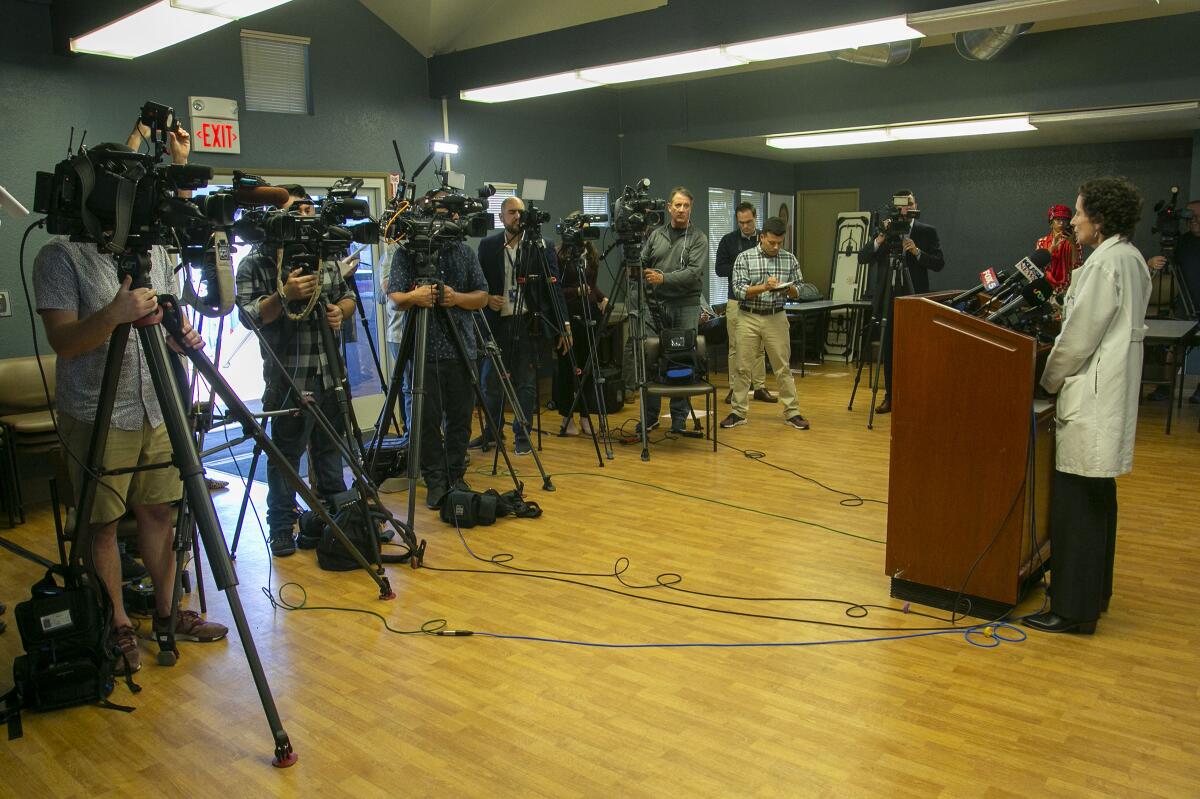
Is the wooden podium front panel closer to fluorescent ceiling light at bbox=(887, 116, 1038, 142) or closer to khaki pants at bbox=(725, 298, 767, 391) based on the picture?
khaki pants at bbox=(725, 298, 767, 391)

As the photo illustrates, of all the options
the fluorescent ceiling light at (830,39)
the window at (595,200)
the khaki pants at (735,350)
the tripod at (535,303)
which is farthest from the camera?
the window at (595,200)

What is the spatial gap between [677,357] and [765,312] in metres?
1.03

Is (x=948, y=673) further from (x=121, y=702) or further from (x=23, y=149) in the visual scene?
(x=23, y=149)

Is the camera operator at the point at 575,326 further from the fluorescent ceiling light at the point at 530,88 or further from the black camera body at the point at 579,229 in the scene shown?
the fluorescent ceiling light at the point at 530,88

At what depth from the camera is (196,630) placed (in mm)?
3256

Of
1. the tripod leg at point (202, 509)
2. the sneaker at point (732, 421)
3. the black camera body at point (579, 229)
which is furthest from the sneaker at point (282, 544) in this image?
the sneaker at point (732, 421)

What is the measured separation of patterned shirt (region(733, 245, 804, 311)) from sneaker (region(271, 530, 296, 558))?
3.83 m

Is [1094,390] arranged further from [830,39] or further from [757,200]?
[757,200]

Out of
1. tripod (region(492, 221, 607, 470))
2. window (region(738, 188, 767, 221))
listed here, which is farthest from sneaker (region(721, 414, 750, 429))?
window (region(738, 188, 767, 221))

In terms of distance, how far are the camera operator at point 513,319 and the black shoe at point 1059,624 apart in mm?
3363

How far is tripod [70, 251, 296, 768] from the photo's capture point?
2363 mm

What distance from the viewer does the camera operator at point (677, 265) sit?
6191 millimetres

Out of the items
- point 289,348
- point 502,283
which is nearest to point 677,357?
point 502,283

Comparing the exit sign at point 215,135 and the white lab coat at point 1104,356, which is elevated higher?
the exit sign at point 215,135
